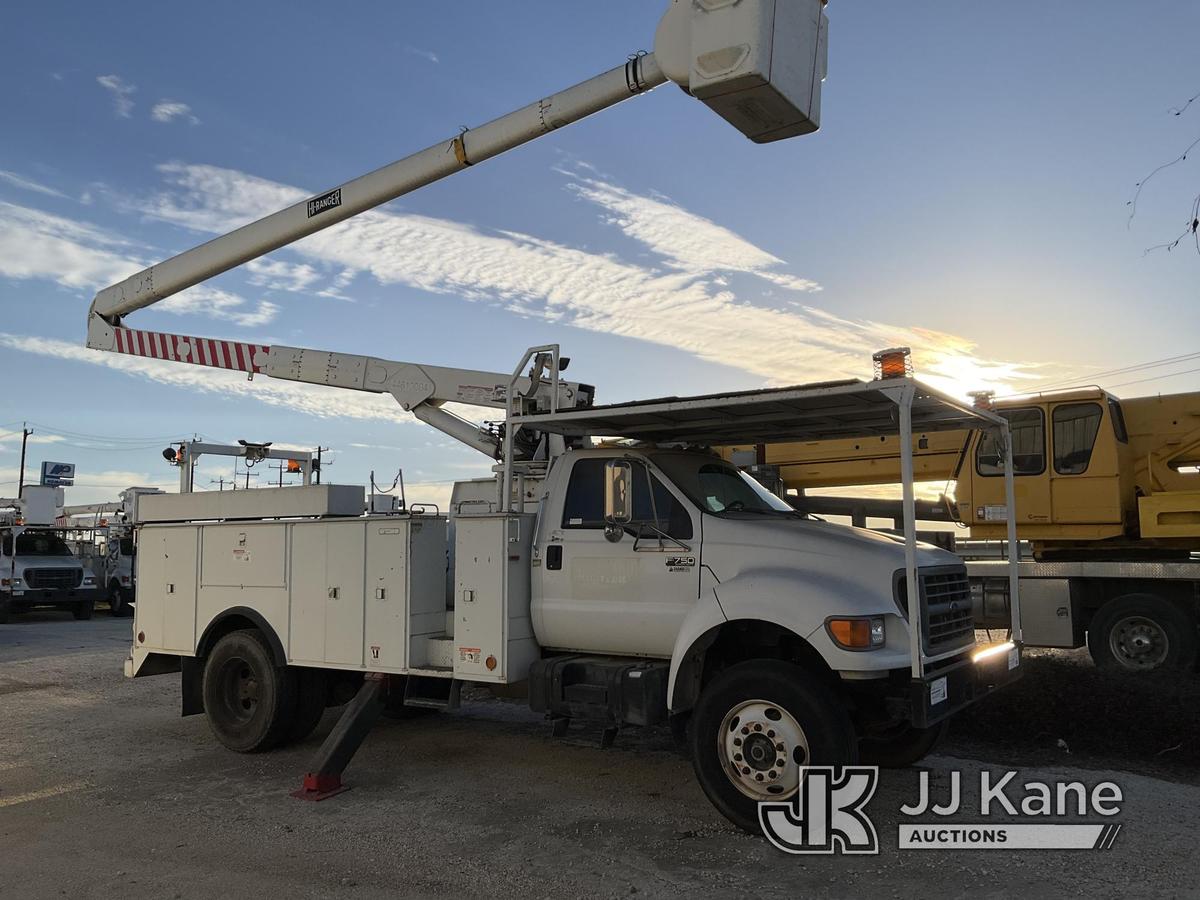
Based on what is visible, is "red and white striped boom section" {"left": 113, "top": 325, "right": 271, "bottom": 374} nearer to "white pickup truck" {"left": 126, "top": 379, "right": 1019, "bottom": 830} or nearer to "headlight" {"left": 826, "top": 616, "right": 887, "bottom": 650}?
"white pickup truck" {"left": 126, "top": 379, "right": 1019, "bottom": 830}

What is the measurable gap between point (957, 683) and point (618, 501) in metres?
2.53

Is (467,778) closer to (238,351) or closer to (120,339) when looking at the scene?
(238,351)

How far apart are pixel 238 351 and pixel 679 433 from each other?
5.90 meters

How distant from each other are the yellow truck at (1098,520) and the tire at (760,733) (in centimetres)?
519

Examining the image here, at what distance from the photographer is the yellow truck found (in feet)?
34.7

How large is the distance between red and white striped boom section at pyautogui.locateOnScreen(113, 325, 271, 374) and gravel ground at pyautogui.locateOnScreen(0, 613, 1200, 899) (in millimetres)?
4013

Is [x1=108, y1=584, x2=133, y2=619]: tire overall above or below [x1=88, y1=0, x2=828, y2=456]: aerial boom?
below

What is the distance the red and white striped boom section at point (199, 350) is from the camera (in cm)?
1095

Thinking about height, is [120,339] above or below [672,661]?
above

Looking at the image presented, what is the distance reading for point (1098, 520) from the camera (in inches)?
433

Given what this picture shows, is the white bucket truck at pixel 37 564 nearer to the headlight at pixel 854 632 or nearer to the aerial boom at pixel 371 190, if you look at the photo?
the aerial boom at pixel 371 190

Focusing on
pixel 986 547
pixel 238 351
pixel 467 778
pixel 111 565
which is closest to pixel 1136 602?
pixel 986 547

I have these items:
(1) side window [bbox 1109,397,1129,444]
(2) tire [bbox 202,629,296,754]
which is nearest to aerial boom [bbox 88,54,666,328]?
(2) tire [bbox 202,629,296,754]

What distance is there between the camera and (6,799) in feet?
22.8
